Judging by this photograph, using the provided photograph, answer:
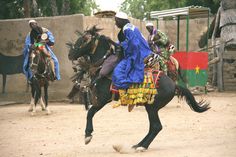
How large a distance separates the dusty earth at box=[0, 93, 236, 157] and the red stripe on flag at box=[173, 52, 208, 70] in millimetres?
3400

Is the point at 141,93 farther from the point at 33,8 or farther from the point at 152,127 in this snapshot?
the point at 33,8

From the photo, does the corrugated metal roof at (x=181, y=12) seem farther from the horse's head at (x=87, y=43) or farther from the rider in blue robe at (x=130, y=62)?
the rider in blue robe at (x=130, y=62)

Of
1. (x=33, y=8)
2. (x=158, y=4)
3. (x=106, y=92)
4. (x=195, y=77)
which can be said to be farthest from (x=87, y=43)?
(x=158, y=4)

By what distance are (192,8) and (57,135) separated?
395 inches

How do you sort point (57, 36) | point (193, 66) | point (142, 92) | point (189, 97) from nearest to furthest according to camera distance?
point (142, 92) → point (189, 97) → point (57, 36) → point (193, 66)

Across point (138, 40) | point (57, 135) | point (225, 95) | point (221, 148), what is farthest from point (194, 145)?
point (225, 95)

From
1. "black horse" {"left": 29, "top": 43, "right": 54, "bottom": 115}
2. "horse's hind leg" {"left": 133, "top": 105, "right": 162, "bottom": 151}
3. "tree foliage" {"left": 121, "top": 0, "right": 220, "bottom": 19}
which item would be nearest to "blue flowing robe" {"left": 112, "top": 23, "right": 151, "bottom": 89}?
"horse's hind leg" {"left": 133, "top": 105, "right": 162, "bottom": 151}

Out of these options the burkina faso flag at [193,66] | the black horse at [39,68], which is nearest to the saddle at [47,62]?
the black horse at [39,68]

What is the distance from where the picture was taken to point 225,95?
1942cm

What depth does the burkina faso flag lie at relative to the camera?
19.0 metres

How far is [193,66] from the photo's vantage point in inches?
755

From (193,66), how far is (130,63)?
10.9 meters

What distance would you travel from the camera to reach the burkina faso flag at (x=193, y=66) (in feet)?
62.4

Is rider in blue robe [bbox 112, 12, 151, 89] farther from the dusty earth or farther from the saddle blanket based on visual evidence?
the dusty earth
